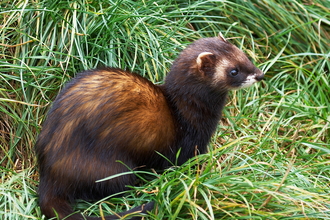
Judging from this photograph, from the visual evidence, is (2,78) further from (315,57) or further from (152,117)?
(315,57)

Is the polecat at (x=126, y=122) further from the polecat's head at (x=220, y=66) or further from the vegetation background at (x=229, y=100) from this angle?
the vegetation background at (x=229, y=100)

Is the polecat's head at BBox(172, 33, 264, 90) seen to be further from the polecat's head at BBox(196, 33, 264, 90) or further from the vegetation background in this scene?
the vegetation background

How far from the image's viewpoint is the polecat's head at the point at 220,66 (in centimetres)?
481

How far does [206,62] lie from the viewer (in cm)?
478

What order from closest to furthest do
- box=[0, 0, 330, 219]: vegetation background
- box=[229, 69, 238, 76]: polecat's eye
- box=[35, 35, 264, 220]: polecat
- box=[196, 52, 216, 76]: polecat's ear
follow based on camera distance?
box=[0, 0, 330, 219]: vegetation background → box=[35, 35, 264, 220]: polecat → box=[196, 52, 216, 76]: polecat's ear → box=[229, 69, 238, 76]: polecat's eye

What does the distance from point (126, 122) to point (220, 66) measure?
3.20ft

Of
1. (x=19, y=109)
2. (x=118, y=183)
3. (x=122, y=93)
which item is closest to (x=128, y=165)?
(x=118, y=183)

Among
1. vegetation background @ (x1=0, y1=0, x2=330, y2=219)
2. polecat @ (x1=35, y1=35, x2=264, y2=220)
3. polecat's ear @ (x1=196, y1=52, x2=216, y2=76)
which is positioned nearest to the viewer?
vegetation background @ (x1=0, y1=0, x2=330, y2=219)

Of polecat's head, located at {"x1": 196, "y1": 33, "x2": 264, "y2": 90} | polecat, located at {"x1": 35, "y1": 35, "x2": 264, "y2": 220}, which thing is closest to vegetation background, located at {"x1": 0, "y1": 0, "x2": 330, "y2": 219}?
polecat, located at {"x1": 35, "y1": 35, "x2": 264, "y2": 220}

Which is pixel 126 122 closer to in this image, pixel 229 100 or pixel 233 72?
pixel 233 72

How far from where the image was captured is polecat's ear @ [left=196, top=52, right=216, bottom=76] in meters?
4.75

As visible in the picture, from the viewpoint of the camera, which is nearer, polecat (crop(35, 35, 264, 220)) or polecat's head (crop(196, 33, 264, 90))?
polecat (crop(35, 35, 264, 220))

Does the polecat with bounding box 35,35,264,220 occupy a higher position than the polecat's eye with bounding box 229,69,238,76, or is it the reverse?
the polecat's eye with bounding box 229,69,238,76

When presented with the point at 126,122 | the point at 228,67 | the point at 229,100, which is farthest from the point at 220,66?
the point at 229,100
